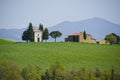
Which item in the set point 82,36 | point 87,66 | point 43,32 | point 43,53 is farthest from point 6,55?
point 82,36

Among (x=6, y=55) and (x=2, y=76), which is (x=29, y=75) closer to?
(x=2, y=76)

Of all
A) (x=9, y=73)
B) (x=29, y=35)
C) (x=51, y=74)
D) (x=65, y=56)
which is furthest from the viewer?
(x=29, y=35)

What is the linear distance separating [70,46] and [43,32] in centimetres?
2315

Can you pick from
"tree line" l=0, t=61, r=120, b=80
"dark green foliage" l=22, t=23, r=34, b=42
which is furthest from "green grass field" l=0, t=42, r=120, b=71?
"dark green foliage" l=22, t=23, r=34, b=42

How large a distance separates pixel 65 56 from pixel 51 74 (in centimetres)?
1611

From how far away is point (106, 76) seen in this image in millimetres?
39969

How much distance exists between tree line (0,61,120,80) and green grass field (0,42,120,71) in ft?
11.0

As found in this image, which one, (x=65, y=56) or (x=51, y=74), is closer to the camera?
(x=51, y=74)

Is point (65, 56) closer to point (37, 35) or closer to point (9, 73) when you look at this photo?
point (9, 73)

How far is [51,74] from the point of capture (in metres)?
38.7

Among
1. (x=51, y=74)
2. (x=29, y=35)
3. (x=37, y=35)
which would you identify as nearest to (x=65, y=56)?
(x=51, y=74)

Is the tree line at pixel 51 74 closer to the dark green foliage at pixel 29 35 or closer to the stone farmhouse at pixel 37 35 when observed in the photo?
the dark green foliage at pixel 29 35

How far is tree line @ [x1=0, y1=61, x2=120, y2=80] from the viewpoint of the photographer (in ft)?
118

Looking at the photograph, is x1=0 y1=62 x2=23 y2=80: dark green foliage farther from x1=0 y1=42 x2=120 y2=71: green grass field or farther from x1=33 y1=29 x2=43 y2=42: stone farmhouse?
x1=33 y1=29 x2=43 y2=42: stone farmhouse
